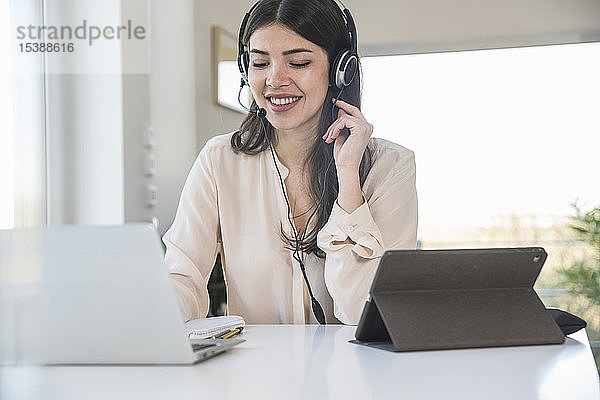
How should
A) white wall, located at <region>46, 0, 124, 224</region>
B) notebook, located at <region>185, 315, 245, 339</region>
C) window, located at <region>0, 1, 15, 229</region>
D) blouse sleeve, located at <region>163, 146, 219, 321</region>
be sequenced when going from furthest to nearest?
white wall, located at <region>46, 0, 124, 224</region>, window, located at <region>0, 1, 15, 229</region>, blouse sleeve, located at <region>163, 146, 219, 321</region>, notebook, located at <region>185, 315, 245, 339</region>

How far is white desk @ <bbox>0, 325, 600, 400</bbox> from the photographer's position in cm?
69

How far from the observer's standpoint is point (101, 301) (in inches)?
32.1

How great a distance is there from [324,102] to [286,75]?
5.2 inches

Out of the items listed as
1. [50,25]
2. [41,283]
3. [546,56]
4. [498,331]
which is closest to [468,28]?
[546,56]

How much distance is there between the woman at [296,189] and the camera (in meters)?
1.48

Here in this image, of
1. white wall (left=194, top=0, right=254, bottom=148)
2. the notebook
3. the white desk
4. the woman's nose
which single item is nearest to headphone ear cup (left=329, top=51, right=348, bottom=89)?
the woman's nose

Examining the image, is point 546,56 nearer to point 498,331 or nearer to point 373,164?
point 373,164

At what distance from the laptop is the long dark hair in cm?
77

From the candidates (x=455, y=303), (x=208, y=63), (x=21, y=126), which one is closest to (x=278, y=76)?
(x=455, y=303)

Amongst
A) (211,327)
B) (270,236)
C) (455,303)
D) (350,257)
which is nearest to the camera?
(455,303)

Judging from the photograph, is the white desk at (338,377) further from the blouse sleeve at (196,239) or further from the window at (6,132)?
the window at (6,132)

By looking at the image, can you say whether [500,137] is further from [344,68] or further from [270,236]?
[270,236]

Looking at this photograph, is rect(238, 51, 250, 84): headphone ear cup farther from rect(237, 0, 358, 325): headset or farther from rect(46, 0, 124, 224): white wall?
rect(46, 0, 124, 224): white wall

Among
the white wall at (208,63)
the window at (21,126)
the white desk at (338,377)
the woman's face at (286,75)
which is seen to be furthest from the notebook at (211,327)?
the white wall at (208,63)
